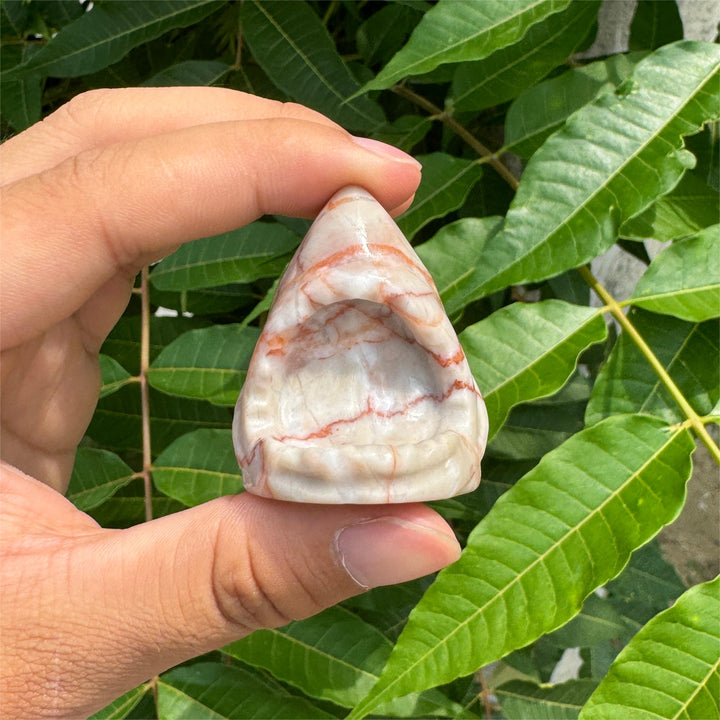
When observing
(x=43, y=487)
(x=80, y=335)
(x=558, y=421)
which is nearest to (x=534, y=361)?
(x=558, y=421)

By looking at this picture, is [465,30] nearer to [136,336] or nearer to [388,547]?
[388,547]

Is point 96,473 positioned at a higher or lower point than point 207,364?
lower

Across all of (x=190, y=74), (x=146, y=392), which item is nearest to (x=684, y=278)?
(x=146, y=392)

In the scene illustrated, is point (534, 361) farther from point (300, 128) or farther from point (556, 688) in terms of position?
point (556, 688)

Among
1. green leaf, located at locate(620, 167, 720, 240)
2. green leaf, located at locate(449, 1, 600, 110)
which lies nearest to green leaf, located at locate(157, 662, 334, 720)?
green leaf, located at locate(620, 167, 720, 240)

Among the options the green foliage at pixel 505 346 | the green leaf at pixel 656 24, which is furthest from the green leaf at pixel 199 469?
the green leaf at pixel 656 24

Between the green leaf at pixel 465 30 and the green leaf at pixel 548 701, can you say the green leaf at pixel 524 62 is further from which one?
the green leaf at pixel 548 701

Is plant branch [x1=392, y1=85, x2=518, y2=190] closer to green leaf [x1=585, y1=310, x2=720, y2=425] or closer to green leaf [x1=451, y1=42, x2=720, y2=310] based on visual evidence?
green leaf [x1=451, y1=42, x2=720, y2=310]
